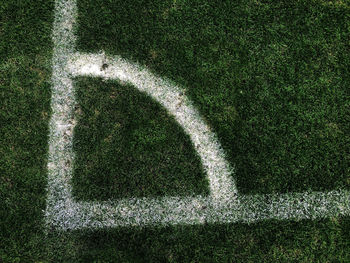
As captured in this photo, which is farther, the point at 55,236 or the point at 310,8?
the point at 310,8

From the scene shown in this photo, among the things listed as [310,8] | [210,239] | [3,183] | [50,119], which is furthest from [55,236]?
[310,8]

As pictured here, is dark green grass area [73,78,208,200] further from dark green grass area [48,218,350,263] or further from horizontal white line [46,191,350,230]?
dark green grass area [48,218,350,263]

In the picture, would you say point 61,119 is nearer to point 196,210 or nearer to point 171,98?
point 171,98

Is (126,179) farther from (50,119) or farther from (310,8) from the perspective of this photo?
(310,8)

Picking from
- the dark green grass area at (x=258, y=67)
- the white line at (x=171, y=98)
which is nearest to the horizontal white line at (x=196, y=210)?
the dark green grass area at (x=258, y=67)

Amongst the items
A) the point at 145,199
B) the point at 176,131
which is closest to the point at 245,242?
the point at 145,199

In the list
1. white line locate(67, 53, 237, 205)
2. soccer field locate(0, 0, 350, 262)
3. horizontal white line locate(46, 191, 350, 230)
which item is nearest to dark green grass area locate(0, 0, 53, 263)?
soccer field locate(0, 0, 350, 262)

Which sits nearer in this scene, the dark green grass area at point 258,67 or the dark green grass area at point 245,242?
the dark green grass area at point 245,242

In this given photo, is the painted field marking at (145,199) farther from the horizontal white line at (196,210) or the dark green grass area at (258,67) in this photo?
the dark green grass area at (258,67)
